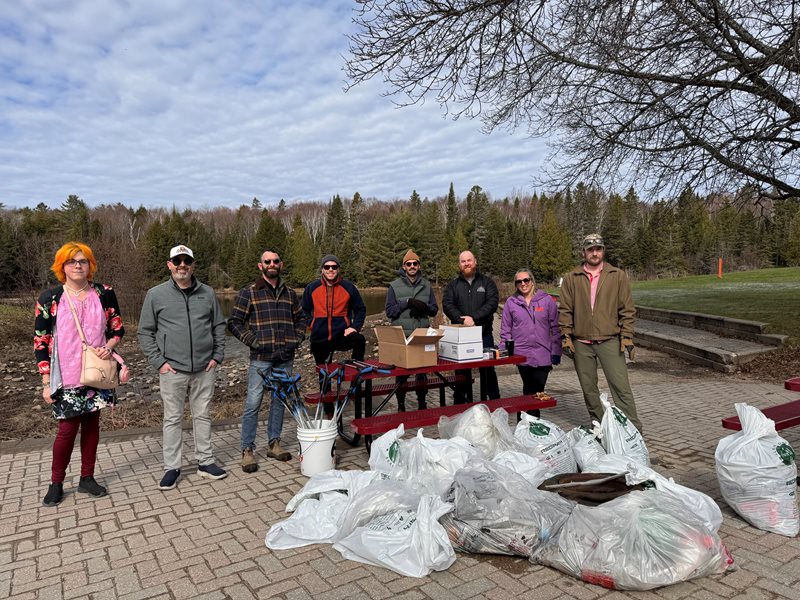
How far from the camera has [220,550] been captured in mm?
3422

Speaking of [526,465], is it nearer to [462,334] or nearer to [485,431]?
[485,431]

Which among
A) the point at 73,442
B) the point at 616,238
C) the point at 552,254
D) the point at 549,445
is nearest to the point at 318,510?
the point at 549,445

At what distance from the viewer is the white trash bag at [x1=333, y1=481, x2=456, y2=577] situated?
10.1 feet

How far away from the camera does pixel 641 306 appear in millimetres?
18922

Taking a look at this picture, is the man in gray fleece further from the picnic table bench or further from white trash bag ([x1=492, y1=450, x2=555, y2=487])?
the picnic table bench

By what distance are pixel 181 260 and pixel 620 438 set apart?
3.77 m

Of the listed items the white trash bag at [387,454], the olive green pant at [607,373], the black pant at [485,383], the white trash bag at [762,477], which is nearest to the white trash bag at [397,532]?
the white trash bag at [387,454]

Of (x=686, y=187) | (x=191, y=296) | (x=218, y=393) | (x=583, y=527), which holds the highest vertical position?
(x=686, y=187)

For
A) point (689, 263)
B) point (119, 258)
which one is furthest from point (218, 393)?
point (689, 263)

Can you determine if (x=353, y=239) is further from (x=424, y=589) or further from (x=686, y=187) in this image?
(x=424, y=589)

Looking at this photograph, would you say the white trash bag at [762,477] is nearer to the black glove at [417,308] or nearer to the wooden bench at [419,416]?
the wooden bench at [419,416]

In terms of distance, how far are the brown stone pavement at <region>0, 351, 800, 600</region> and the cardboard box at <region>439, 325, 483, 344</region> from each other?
1420mm

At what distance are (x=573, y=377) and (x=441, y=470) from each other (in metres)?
6.60

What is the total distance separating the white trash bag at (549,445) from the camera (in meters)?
4.19
